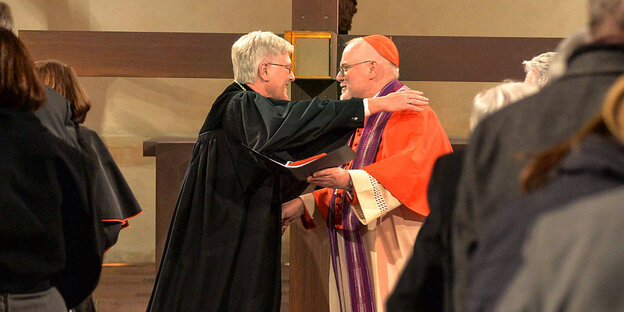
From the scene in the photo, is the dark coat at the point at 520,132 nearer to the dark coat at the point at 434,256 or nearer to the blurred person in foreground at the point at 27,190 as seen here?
the dark coat at the point at 434,256

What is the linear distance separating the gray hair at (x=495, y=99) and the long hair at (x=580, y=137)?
77 cm

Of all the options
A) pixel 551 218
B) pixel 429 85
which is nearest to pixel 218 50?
pixel 429 85

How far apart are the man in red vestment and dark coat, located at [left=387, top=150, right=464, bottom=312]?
1571 millimetres

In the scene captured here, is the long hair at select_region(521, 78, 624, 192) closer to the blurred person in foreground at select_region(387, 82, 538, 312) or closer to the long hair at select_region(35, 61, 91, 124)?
the blurred person in foreground at select_region(387, 82, 538, 312)

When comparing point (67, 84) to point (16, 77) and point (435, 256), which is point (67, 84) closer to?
point (16, 77)

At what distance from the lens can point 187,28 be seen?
7.19 m

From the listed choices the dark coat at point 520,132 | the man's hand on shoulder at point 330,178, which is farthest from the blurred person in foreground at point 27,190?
the man's hand on shoulder at point 330,178

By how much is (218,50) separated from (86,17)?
3.17m

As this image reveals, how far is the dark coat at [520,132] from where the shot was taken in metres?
1.13

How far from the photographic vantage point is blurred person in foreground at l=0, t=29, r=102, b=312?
5.90 ft

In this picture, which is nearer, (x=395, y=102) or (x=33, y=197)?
(x=33, y=197)

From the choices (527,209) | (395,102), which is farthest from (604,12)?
(395,102)

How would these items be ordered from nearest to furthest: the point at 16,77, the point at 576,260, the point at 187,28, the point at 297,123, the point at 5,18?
the point at 576,260 < the point at 16,77 < the point at 5,18 < the point at 297,123 < the point at 187,28

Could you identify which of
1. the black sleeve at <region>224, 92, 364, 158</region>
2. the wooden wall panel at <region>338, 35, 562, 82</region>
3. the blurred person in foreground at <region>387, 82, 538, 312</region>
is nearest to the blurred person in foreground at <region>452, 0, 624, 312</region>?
the blurred person in foreground at <region>387, 82, 538, 312</region>
